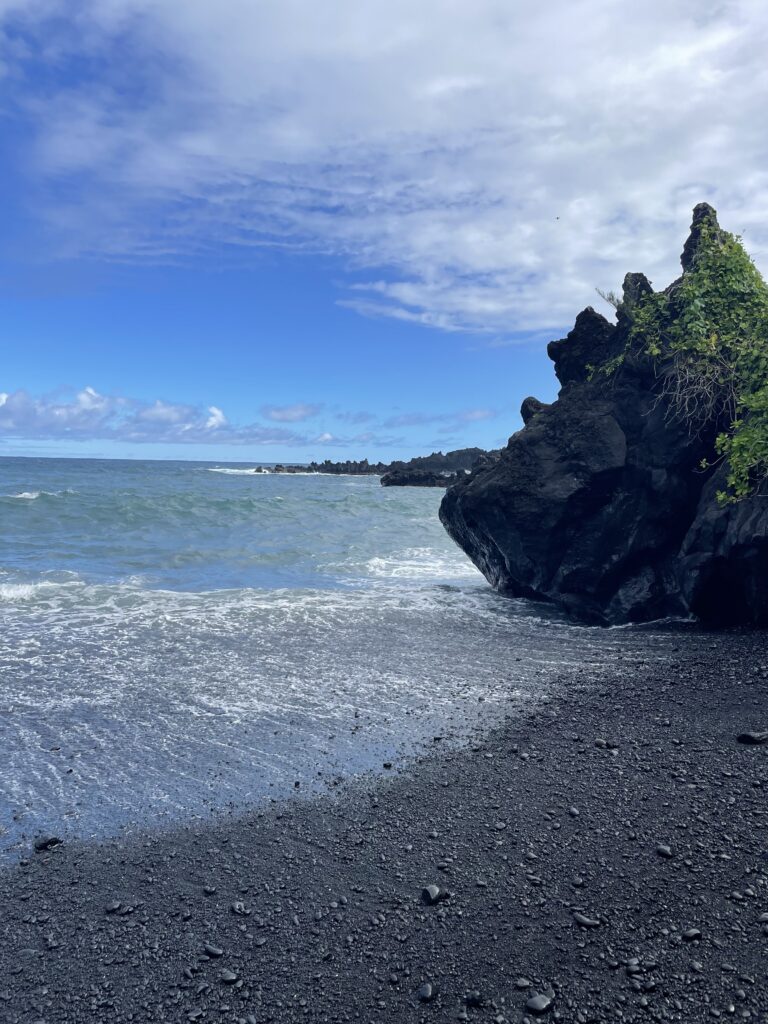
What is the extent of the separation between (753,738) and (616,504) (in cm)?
742

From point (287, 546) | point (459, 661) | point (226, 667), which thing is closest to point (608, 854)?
point (459, 661)

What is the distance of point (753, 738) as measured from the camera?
22.9 ft

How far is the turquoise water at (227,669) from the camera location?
268 inches

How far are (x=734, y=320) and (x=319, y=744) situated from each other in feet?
37.5

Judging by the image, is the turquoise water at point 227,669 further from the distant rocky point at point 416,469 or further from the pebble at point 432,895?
the distant rocky point at point 416,469

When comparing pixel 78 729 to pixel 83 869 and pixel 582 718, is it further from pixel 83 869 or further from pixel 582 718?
pixel 582 718

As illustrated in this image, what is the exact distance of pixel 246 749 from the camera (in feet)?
24.5

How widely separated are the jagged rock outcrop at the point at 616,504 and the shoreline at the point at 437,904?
5768 millimetres

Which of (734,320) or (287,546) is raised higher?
(734,320)

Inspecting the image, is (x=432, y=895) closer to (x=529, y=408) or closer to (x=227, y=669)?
(x=227, y=669)

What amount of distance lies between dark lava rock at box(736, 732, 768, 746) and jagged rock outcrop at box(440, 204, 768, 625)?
4.93 metres

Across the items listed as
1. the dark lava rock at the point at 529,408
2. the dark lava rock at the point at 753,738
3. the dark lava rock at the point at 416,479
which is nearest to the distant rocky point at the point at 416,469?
the dark lava rock at the point at 416,479

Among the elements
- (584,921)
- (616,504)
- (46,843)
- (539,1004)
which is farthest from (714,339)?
(46,843)

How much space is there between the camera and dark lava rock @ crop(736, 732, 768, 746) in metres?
6.97
